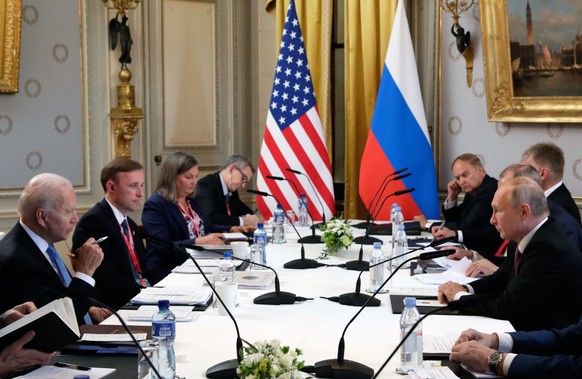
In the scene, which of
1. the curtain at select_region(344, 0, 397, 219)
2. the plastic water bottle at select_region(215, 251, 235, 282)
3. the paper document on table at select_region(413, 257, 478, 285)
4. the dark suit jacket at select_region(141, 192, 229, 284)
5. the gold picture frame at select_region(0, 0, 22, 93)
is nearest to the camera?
the plastic water bottle at select_region(215, 251, 235, 282)

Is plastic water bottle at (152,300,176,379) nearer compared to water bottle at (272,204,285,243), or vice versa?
plastic water bottle at (152,300,176,379)

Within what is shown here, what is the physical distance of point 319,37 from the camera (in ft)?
23.1

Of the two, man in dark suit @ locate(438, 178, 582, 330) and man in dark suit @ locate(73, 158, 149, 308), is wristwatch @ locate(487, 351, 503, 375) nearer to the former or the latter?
man in dark suit @ locate(438, 178, 582, 330)

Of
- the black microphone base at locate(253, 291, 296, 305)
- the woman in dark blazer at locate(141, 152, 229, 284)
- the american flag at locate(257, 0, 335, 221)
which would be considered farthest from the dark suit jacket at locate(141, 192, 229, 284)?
the american flag at locate(257, 0, 335, 221)

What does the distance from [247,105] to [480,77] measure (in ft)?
7.72

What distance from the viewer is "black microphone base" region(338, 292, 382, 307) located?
10.5 ft

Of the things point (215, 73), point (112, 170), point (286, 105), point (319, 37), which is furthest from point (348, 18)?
point (112, 170)

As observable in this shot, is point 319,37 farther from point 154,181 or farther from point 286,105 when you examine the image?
point 154,181

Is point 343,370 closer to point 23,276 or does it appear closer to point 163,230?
point 23,276

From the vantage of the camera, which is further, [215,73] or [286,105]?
[215,73]

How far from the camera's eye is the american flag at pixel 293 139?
668cm

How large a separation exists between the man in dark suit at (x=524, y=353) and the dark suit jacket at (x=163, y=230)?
242 cm

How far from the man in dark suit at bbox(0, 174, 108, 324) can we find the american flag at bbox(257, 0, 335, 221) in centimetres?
351

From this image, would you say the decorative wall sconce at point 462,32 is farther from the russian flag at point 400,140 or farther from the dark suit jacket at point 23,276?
the dark suit jacket at point 23,276
